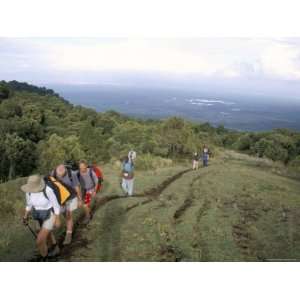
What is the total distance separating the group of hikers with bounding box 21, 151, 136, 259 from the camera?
21.3 feet

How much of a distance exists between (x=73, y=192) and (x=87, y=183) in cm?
60

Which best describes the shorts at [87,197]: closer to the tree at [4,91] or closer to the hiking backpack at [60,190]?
the hiking backpack at [60,190]

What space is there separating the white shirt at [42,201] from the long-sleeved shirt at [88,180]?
109 centimetres

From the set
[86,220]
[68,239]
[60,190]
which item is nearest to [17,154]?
[60,190]

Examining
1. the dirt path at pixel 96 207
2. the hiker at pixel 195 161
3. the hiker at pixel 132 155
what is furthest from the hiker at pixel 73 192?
the hiker at pixel 195 161

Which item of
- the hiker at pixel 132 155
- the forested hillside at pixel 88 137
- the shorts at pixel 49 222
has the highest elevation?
the forested hillside at pixel 88 137

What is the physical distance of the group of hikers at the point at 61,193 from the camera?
650cm

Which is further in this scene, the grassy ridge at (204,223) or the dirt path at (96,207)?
the grassy ridge at (204,223)

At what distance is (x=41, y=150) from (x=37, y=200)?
5.03ft

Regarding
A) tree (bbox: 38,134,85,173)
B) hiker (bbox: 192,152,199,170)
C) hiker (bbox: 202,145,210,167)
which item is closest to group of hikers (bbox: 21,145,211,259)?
tree (bbox: 38,134,85,173)

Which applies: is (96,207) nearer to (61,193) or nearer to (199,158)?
(61,193)

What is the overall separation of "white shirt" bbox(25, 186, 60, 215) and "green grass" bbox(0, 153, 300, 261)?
2.79 feet

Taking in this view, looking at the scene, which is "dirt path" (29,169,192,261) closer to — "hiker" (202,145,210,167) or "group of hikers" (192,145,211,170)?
"group of hikers" (192,145,211,170)
